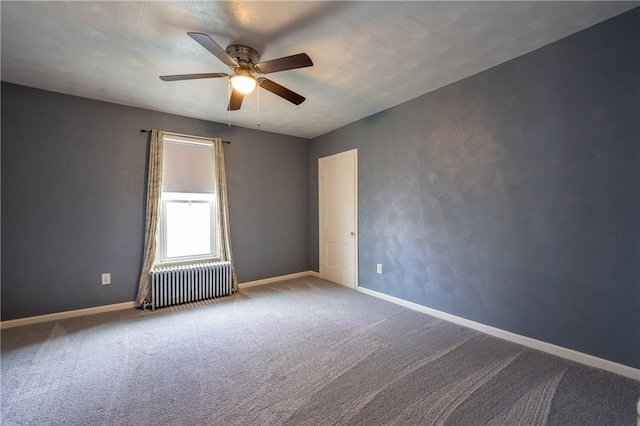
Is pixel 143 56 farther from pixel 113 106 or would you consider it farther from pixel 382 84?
pixel 382 84

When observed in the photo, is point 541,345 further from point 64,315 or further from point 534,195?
point 64,315

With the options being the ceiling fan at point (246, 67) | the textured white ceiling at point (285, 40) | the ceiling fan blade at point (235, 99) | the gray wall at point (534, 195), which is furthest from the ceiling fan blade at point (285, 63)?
the gray wall at point (534, 195)

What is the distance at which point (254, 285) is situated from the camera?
4.57 m

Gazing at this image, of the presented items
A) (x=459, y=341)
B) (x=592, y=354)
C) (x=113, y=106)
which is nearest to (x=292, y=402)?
(x=459, y=341)

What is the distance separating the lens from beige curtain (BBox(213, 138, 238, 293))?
164 inches

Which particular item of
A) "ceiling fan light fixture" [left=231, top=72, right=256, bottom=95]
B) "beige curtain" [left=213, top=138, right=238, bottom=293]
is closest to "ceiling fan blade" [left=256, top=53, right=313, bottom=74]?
"ceiling fan light fixture" [left=231, top=72, right=256, bottom=95]

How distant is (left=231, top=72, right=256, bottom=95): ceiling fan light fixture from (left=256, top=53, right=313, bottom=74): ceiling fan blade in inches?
6.1

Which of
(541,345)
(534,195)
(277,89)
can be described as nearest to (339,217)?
(277,89)

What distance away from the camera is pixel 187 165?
4020 mm

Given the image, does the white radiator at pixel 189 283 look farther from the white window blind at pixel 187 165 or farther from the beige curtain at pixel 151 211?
the white window blind at pixel 187 165

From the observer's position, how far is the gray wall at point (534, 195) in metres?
2.04

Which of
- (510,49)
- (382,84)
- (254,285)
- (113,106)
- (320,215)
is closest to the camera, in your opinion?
(510,49)

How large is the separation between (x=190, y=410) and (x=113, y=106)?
3.61 m

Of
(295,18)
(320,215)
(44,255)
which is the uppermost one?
(295,18)
